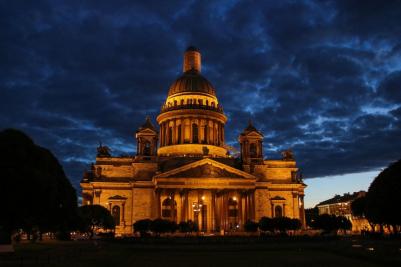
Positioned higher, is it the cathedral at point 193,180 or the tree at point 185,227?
the cathedral at point 193,180

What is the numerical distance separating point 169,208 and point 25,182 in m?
49.2

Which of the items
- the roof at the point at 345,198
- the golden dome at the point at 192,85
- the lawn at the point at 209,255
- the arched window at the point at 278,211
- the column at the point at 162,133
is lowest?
the lawn at the point at 209,255

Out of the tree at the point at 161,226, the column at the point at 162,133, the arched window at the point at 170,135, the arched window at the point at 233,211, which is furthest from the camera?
the column at the point at 162,133

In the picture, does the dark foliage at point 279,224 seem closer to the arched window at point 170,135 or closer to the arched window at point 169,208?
the arched window at point 169,208

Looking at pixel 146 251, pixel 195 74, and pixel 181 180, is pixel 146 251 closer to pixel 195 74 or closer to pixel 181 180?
pixel 181 180

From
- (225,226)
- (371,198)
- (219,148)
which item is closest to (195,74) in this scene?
(219,148)

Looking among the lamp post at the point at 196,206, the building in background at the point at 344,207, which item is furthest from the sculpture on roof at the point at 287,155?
the building in background at the point at 344,207

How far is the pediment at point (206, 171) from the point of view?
76.8m

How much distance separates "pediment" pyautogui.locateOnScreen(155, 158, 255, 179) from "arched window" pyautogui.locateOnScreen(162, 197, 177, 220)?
5032 millimetres

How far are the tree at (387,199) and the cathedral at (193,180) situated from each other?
28.6 meters

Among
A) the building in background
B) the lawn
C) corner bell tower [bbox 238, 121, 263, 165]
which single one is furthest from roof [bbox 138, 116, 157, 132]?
the building in background

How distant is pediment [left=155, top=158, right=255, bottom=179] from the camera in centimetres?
7681

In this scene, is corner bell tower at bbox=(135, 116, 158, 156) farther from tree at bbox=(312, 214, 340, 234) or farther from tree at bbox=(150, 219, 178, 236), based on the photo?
tree at bbox=(312, 214, 340, 234)

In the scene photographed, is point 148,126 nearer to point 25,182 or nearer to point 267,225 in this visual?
point 267,225
